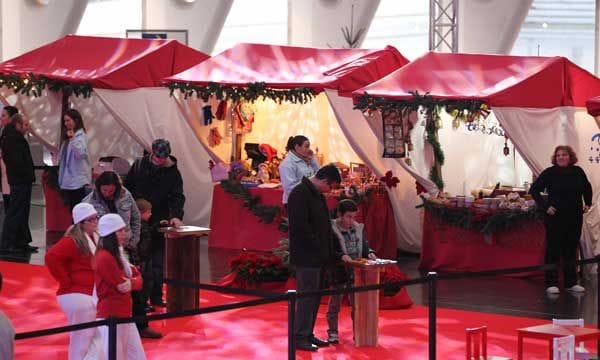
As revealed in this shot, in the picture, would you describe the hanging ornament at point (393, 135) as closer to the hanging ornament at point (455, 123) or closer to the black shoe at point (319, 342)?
the hanging ornament at point (455, 123)

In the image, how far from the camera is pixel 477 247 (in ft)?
41.5

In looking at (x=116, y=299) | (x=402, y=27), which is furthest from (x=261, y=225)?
(x=116, y=299)

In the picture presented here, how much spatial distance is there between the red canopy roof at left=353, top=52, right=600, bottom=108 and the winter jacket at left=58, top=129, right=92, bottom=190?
2.76 meters

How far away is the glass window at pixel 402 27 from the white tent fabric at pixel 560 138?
635 cm

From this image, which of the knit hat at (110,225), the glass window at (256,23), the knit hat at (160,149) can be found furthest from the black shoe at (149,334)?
the glass window at (256,23)

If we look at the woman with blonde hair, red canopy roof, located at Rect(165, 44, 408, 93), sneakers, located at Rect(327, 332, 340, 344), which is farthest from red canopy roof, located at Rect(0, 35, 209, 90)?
sneakers, located at Rect(327, 332, 340, 344)

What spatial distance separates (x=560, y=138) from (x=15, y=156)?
5.45m

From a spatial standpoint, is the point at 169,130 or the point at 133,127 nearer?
the point at 133,127

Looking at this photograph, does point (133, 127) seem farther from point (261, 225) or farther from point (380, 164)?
point (380, 164)

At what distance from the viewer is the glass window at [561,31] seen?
17172 mm

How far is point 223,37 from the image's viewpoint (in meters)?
21.5

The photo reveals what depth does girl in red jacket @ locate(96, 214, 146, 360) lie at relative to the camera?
7180mm

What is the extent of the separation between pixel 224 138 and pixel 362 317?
6745mm

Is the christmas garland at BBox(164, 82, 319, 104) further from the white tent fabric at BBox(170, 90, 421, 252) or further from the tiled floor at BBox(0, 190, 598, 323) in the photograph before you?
the tiled floor at BBox(0, 190, 598, 323)
